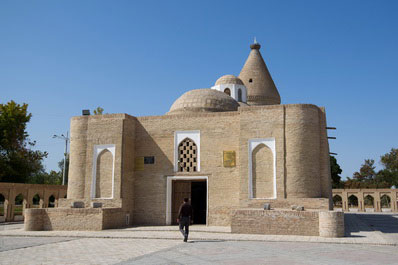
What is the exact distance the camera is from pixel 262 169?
1577 cm

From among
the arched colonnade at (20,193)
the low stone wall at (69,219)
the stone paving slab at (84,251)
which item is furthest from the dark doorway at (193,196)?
the arched colonnade at (20,193)

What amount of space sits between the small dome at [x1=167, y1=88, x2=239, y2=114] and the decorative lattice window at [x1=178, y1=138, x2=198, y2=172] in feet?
9.64

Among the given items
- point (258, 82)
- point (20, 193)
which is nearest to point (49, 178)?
point (20, 193)

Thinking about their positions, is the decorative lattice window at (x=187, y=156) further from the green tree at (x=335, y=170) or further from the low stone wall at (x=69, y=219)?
the green tree at (x=335, y=170)

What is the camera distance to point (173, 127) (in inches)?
692

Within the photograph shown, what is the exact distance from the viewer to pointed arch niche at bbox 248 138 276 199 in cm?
1553

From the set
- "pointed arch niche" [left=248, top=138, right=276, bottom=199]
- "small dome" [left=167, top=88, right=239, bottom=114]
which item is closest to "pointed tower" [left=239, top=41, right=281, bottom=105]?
"small dome" [left=167, top=88, right=239, bottom=114]

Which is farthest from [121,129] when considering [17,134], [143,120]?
[17,134]

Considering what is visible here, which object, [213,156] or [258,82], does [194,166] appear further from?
[258,82]

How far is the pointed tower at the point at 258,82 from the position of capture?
2792cm

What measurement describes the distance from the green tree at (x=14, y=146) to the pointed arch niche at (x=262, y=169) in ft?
56.4

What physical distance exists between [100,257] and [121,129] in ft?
30.1

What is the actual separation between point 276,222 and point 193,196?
660cm

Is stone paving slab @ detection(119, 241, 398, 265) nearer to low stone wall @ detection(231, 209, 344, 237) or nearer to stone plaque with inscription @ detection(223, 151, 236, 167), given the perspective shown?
low stone wall @ detection(231, 209, 344, 237)
